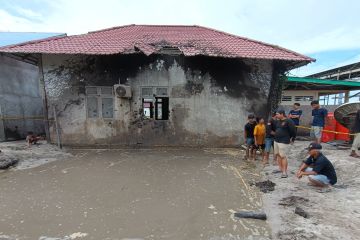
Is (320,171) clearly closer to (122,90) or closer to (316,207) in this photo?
(316,207)

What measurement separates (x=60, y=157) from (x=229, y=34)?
859 centimetres

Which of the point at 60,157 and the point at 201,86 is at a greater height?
the point at 201,86

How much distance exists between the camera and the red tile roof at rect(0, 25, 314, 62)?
29.8 feet

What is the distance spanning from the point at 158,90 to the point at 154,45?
163 centimetres

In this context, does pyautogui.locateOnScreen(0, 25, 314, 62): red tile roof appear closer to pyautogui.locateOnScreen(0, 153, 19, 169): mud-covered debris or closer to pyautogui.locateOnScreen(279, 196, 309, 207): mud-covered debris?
pyautogui.locateOnScreen(0, 153, 19, 169): mud-covered debris

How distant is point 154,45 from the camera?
9672mm

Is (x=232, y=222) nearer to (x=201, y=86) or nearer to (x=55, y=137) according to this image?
(x=201, y=86)

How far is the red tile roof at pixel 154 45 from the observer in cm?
909

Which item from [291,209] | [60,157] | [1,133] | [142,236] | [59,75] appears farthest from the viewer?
[1,133]

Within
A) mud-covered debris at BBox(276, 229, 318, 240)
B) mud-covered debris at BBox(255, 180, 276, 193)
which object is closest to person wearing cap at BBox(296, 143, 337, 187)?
mud-covered debris at BBox(255, 180, 276, 193)

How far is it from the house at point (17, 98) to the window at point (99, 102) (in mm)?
3176

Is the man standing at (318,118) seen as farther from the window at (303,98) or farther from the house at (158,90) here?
the window at (303,98)

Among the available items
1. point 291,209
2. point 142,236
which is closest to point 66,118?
point 142,236

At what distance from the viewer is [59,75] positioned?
960 centimetres
